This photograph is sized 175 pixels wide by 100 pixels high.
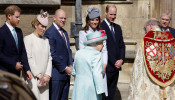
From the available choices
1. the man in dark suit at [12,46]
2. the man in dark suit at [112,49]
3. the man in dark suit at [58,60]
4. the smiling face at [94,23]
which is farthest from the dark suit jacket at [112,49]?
the man in dark suit at [12,46]

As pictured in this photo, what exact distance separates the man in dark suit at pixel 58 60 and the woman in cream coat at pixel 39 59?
0.20 metres

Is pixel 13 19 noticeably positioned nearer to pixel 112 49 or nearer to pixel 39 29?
pixel 39 29

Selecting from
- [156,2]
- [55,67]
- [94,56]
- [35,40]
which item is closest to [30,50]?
[35,40]

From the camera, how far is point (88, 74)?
191 inches

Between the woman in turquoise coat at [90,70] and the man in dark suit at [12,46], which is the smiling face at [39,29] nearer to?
the man in dark suit at [12,46]

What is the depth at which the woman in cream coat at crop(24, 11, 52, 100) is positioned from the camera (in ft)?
18.8

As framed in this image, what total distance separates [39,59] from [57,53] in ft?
1.34

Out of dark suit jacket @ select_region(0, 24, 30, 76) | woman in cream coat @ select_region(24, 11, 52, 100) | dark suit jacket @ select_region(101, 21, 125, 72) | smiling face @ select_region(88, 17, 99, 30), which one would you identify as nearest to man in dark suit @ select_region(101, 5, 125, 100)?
dark suit jacket @ select_region(101, 21, 125, 72)

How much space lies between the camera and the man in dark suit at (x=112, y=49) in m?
6.65

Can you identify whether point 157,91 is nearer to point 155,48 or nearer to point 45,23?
point 155,48

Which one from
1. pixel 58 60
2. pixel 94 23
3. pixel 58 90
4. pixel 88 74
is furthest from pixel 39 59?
pixel 88 74

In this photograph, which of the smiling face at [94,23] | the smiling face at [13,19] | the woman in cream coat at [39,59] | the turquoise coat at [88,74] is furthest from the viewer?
the smiling face at [94,23]

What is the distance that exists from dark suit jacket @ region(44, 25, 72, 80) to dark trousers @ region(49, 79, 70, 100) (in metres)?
0.08

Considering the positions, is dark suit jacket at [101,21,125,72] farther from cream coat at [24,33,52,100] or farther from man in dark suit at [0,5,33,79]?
man in dark suit at [0,5,33,79]
